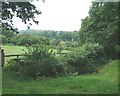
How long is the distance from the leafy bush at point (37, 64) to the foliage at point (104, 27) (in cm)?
767

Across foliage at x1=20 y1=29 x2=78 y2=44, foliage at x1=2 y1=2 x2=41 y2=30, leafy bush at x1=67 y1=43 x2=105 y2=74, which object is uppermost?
foliage at x1=2 y1=2 x2=41 y2=30

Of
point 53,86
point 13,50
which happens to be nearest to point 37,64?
point 53,86

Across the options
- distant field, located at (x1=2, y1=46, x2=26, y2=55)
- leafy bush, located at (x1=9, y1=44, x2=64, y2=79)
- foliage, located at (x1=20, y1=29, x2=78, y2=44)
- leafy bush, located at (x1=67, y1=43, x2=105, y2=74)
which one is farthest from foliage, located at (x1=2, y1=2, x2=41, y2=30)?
foliage, located at (x1=20, y1=29, x2=78, y2=44)

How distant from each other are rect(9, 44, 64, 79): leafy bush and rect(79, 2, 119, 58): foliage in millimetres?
7669

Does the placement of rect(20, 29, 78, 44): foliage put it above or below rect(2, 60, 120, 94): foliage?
above

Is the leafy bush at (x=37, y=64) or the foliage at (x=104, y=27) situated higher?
the foliage at (x=104, y=27)

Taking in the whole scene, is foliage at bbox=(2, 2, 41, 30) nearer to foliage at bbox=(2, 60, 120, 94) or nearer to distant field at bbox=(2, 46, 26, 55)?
foliage at bbox=(2, 60, 120, 94)

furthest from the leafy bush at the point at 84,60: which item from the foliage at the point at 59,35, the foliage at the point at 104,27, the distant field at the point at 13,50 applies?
the foliage at the point at 59,35

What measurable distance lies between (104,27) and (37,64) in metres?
14.9

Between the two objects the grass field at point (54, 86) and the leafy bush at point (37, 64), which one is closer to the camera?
the grass field at point (54, 86)

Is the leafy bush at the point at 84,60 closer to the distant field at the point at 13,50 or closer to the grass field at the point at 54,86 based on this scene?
the distant field at the point at 13,50

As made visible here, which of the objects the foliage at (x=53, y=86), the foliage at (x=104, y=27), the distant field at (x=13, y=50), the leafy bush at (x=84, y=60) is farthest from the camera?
the distant field at (x=13, y=50)

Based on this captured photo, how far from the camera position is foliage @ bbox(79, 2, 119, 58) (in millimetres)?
26888

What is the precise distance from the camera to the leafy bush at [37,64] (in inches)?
741
